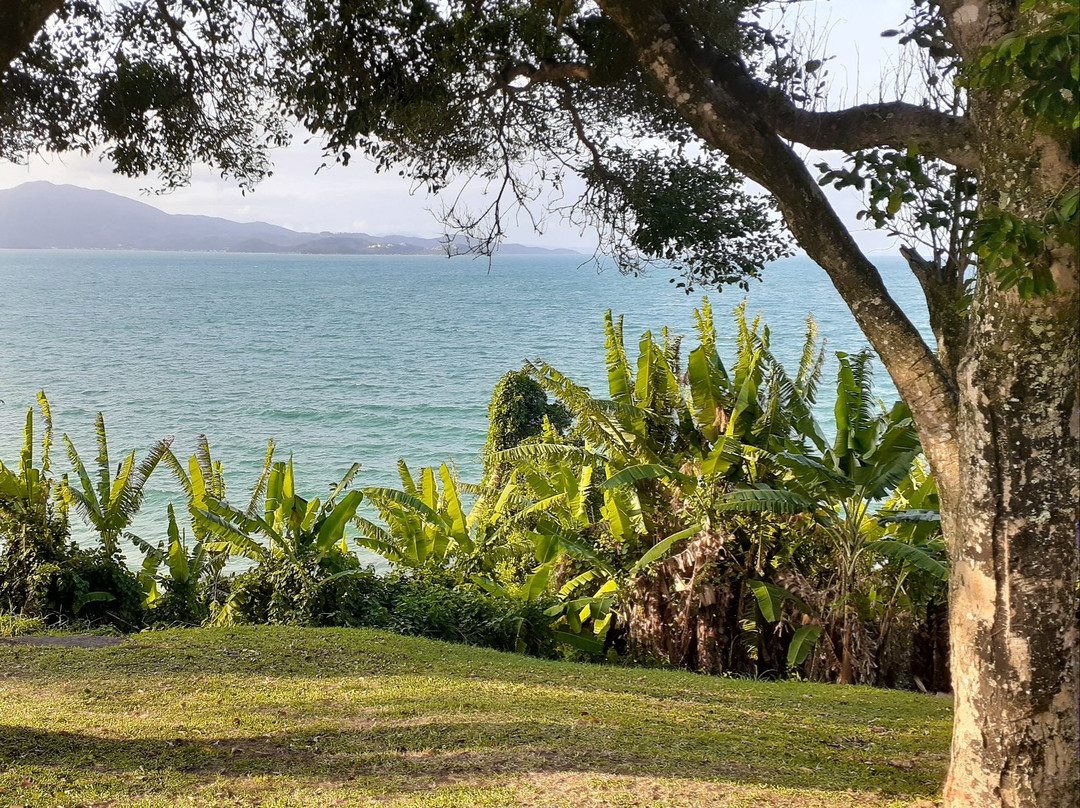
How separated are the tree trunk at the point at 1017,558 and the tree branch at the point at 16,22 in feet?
13.9

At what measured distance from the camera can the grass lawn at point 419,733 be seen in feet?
12.7

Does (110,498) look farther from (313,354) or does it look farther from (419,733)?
(313,354)

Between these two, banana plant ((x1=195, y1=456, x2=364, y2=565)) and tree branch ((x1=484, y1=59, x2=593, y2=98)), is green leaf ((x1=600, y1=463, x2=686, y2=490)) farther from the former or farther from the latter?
tree branch ((x1=484, y1=59, x2=593, y2=98))

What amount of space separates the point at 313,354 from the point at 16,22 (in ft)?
219

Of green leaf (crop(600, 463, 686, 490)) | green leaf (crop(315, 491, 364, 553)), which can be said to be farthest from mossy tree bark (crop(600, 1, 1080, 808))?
green leaf (crop(315, 491, 364, 553))

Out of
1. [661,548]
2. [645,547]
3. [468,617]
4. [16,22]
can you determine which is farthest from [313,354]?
[16,22]

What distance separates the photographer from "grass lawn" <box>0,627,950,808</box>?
3.87 meters

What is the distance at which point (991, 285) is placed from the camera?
3184mm

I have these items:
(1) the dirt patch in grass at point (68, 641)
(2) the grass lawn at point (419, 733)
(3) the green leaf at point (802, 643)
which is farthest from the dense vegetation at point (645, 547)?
(2) the grass lawn at point (419, 733)

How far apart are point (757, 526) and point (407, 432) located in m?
34.1

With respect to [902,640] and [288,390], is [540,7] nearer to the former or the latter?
[902,640]

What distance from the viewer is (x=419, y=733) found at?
4633mm

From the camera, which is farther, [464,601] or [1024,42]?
[464,601]

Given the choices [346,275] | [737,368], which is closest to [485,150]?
[737,368]
